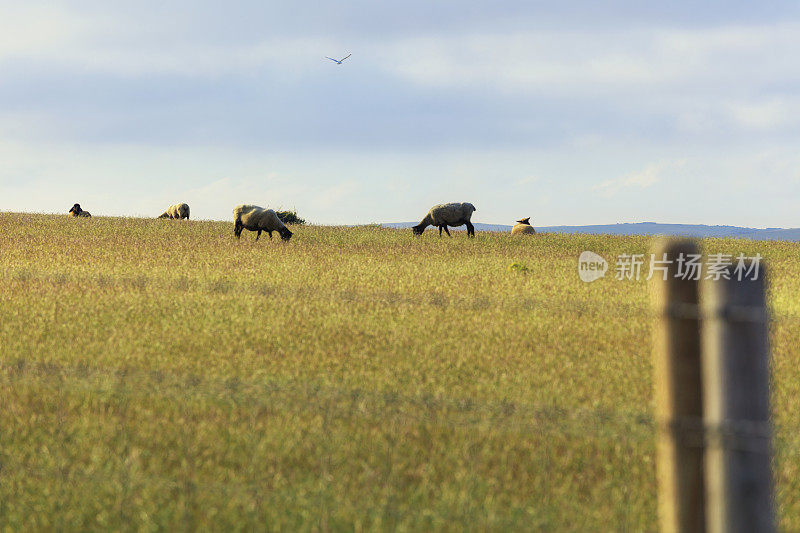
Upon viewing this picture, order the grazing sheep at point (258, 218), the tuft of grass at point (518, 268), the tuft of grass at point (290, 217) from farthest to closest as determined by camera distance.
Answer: the tuft of grass at point (290, 217), the grazing sheep at point (258, 218), the tuft of grass at point (518, 268)

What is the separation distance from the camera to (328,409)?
6.28m

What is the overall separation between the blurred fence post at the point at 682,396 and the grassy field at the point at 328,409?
1.28 metres

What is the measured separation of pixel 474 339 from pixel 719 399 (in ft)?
23.6

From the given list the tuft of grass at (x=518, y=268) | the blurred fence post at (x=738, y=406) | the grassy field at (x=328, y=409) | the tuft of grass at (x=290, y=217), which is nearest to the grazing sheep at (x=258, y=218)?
Result: the tuft of grass at (x=518, y=268)

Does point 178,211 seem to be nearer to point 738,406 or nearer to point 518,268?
point 518,268

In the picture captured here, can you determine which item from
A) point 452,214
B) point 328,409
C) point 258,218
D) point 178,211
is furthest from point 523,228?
point 328,409

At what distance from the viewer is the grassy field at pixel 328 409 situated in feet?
15.4

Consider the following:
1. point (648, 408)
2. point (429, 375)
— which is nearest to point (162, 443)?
point (429, 375)

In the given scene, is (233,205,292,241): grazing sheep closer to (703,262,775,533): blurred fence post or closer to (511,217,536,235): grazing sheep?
(511,217,536,235): grazing sheep

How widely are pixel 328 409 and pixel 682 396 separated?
3.90 metres

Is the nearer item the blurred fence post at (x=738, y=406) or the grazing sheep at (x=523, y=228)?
the blurred fence post at (x=738, y=406)

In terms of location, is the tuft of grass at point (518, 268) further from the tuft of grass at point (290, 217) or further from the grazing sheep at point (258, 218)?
the tuft of grass at point (290, 217)

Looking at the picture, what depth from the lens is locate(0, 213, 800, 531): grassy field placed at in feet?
15.4

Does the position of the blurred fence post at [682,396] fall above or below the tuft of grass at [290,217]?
below
